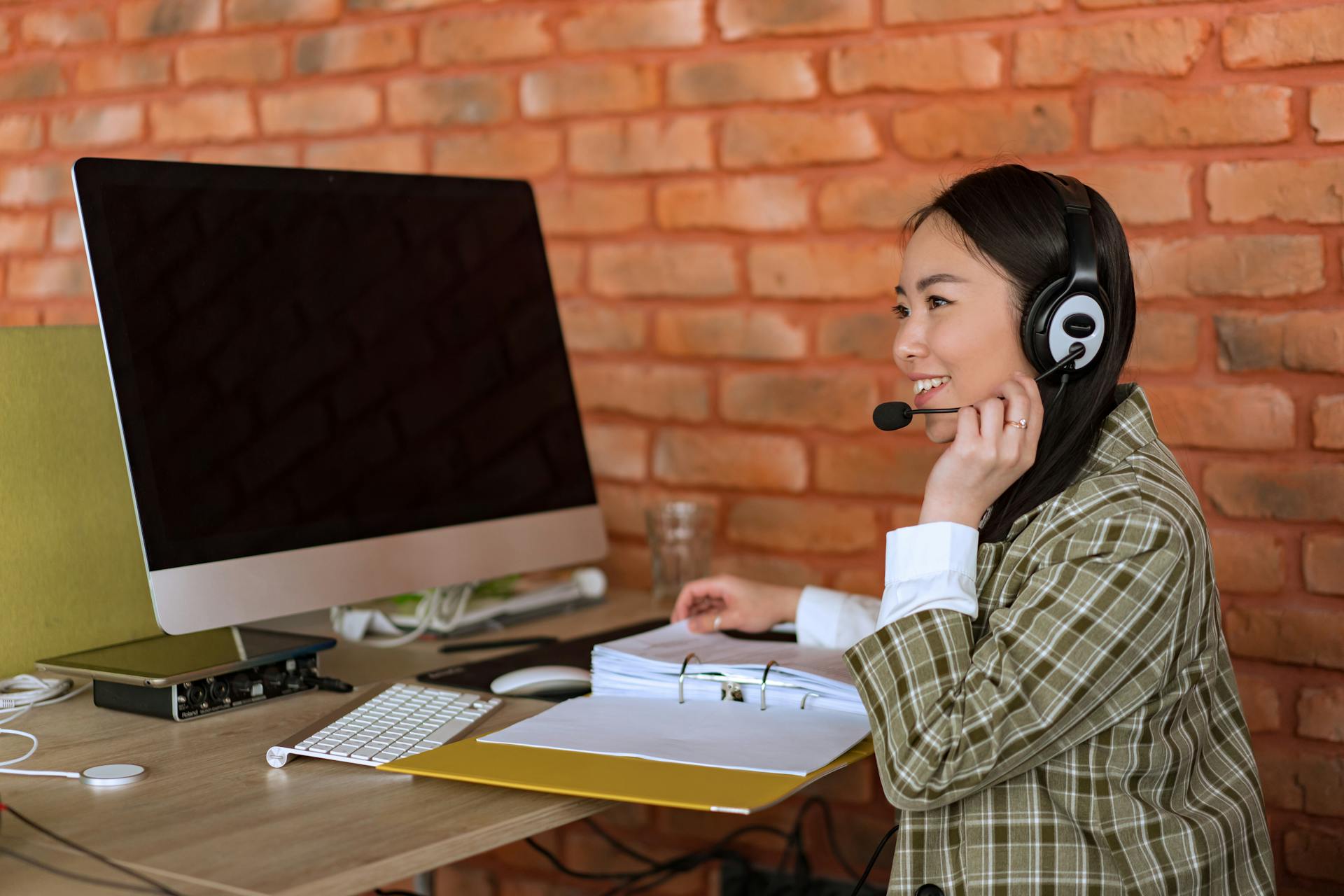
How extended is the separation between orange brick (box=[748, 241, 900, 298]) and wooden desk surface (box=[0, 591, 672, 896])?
79 centimetres

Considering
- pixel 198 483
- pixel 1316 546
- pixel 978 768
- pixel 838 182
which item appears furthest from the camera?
pixel 838 182

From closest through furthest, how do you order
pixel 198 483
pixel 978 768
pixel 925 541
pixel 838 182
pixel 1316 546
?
1. pixel 978 768
2. pixel 925 541
3. pixel 198 483
4. pixel 1316 546
5. pixel 838 182

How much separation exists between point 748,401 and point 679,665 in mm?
681

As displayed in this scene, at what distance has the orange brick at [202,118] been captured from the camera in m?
2.33

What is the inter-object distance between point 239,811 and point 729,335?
108 centimetres

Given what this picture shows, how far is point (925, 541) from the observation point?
3.67 feet

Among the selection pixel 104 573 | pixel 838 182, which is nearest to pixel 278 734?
pixel 104 573

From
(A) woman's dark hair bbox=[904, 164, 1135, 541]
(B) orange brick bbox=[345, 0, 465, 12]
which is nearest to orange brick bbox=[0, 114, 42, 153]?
(B) orange brick bbox=[345, 0, 465, 12]

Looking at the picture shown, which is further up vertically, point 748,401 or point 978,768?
point 748,401

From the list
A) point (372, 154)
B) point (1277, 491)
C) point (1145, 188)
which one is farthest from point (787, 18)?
point (1277, 491)

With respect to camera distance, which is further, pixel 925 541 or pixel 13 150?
pixel 13 150

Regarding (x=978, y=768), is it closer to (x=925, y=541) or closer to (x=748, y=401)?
(x=925, y=541)

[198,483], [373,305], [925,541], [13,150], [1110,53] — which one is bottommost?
[925,541]

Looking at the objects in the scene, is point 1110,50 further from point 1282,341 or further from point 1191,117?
point 1282,341
